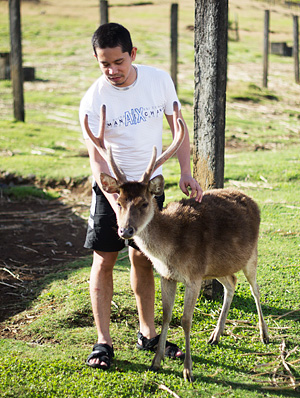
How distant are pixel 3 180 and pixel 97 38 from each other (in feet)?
21.4

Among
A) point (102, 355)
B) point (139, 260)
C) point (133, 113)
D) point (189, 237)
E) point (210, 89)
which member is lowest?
point (102, 355)

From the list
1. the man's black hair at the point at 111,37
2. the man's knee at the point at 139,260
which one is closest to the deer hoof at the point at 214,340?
the man's knee at the point at 139,260

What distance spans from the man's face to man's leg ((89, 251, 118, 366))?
1.51 m

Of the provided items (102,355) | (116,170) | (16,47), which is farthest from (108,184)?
(16,47)

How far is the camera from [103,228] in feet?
15.6

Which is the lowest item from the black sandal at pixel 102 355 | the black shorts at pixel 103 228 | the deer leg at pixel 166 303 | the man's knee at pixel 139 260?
the black sandal at pixel 102 355

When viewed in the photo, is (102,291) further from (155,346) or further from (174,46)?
(174,46)

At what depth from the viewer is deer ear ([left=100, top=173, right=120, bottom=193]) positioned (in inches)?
170

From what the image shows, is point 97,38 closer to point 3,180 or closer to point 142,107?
point 142,107

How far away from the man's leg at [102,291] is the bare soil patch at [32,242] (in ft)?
4.18

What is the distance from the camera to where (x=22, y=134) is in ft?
44.1

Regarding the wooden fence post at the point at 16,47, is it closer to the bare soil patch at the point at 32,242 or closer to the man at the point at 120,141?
the bare soil patch at the point at 32,242

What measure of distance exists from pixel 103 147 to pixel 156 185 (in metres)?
0.56

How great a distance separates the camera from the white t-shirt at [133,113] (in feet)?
15.2
